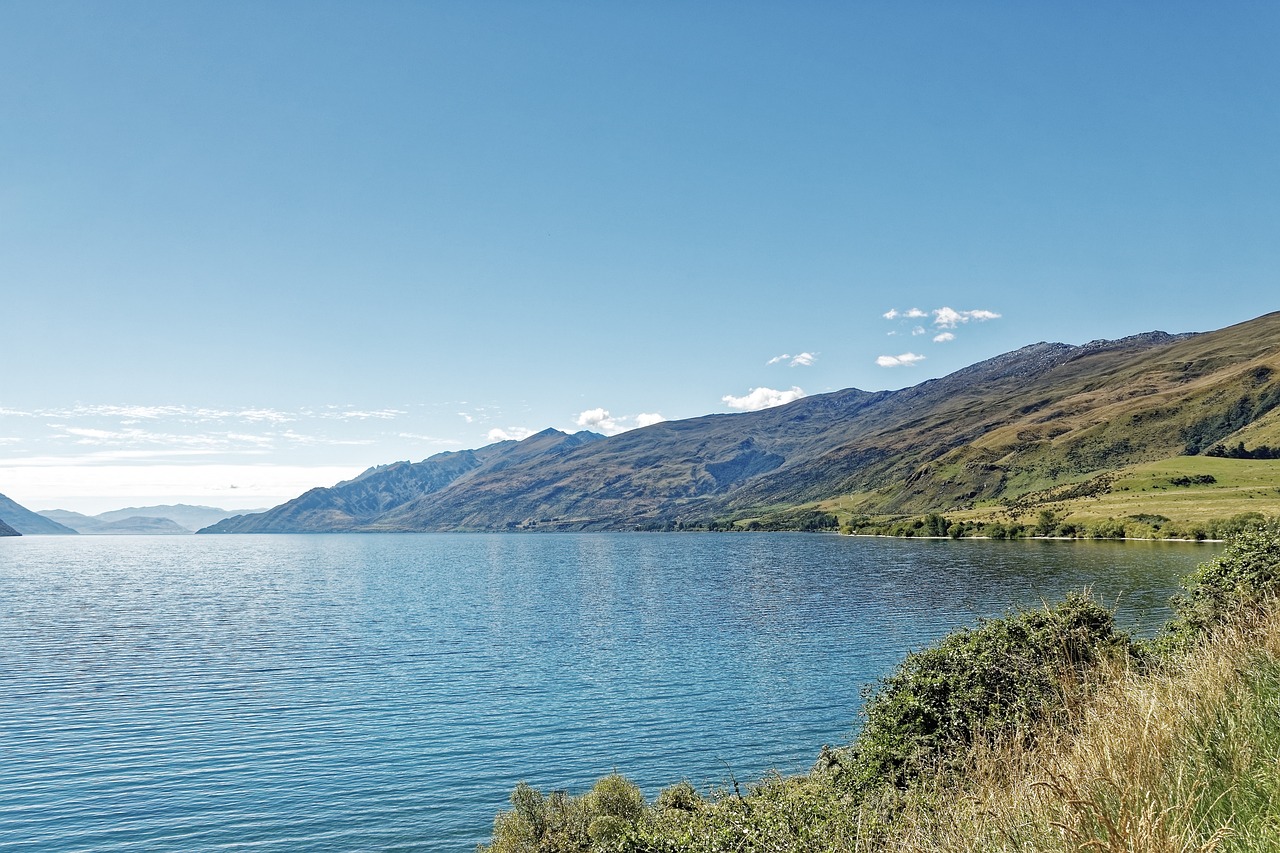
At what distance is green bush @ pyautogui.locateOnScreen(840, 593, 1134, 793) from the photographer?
28.4 m

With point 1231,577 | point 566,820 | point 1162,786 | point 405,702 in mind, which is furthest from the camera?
point 405,702

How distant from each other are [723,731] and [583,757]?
37.1ft

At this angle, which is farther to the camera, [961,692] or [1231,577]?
[1231,577]

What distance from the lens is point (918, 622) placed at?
9825 centimetres

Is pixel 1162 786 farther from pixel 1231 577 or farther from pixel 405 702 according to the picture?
pixel 405 702

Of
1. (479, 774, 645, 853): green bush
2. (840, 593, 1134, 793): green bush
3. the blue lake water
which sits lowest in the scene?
the blue lake water

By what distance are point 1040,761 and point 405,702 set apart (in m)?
60.5

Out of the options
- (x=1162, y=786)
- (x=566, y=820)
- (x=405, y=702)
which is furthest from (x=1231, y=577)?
(x=405, y=702)

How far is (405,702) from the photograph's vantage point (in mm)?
64875

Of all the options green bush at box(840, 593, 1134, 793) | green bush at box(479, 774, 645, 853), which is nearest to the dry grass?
green bush at box(840, 593, 1134, 793)

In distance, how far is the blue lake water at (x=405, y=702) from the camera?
4184cm

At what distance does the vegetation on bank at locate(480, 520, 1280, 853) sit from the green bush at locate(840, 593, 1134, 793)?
0.10m

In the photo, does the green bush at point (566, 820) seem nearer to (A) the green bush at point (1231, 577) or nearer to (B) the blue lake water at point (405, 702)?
(B) the blue lake water at point (405, 702)

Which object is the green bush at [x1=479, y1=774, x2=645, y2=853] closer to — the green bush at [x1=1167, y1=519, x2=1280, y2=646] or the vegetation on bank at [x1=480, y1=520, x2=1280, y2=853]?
the vegetation on bank at [x1=480, y1=520, x2=1280, y2=853]
